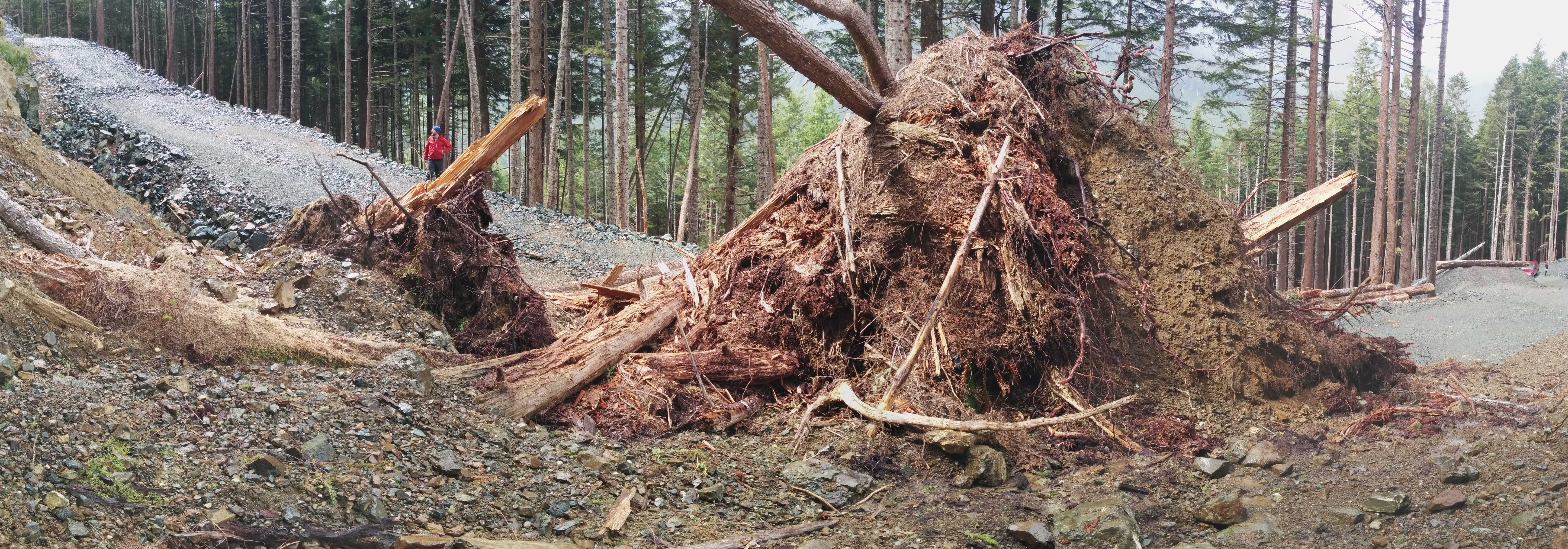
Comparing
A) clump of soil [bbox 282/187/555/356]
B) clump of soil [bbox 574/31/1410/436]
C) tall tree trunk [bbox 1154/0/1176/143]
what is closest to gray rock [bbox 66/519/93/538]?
clump of soil [bbox 574/31/1410/436]

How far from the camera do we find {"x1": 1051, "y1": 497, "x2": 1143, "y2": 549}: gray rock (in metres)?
4.14

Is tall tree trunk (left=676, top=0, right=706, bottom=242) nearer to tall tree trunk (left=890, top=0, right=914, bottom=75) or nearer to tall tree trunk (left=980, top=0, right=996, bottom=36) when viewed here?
tall tree trunk (left=980, top=0, right=996, bottom=36)

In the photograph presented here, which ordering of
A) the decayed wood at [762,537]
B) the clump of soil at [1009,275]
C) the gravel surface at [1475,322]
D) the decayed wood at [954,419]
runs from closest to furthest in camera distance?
1. the decayed wood at [762,537]
2. the decayed wood at [954,419]
3. the clump of soil at [1009,275]
4. the gravel surface at [1475,322]

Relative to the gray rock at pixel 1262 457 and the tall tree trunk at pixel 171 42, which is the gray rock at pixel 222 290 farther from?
the tall tree trunk at pixel 171 42

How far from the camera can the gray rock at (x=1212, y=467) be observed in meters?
5.27

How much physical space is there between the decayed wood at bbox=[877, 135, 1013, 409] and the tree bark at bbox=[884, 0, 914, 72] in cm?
290

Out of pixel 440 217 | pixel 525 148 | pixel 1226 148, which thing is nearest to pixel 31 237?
pixel 440 217

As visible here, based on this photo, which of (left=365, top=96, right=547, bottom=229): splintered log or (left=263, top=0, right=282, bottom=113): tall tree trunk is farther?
(left=263, top=0, right=282, bottom=113): tall tree trunk

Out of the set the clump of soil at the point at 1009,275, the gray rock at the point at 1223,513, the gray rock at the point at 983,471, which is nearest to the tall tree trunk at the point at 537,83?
the clump of soil at the point at 1009,275

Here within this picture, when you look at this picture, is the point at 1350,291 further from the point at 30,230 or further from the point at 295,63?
the point at 295,63

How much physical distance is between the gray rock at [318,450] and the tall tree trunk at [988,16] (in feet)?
44.2

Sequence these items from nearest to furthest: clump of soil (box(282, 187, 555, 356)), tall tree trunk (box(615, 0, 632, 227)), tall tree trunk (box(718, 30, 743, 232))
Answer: clump of soil (box(282, 187, 555, 356))
tall tree trunk (box(615, 0, 632, 227))
tall tree trunk (box(718, 30, 743, 232))

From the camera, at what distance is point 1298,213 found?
27.6 feet

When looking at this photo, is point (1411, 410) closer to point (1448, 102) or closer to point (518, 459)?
point (518, 459)
